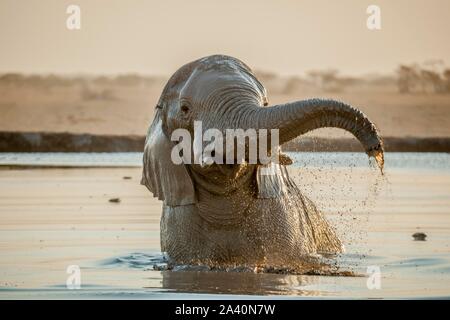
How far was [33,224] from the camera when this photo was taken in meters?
18.4

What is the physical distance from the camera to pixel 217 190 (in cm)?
1362

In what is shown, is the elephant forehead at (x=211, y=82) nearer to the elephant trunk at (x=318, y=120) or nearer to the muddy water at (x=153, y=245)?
the elephant trunk at (x=318, y=120)

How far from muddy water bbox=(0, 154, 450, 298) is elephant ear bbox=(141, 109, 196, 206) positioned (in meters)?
0.69

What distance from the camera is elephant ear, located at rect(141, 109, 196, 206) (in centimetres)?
1375

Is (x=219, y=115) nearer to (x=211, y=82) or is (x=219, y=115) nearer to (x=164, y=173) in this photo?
(x=211, y=82)

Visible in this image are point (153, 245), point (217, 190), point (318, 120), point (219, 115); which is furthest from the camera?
point (153, 245)

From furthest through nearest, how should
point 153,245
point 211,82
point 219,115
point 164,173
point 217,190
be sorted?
point 153,245
point 164,173
point 217,190
point 211,82
point 219,115

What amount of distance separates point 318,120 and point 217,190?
60.6 inches

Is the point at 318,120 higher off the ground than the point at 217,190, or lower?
higher

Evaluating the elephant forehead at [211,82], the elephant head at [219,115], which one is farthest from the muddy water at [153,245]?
the elephant forehead at [211,82]

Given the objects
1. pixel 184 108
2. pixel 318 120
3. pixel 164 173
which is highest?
pixel 184 108

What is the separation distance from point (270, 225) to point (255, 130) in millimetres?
1442

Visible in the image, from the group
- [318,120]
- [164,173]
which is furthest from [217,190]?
[318,120]

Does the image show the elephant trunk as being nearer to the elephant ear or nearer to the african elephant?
the african elephant
